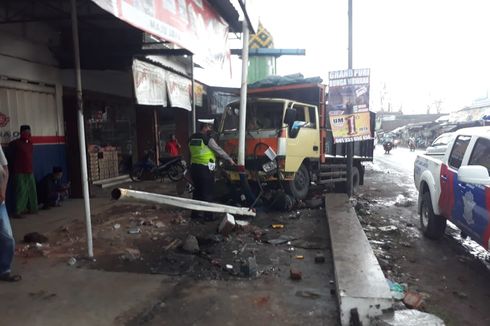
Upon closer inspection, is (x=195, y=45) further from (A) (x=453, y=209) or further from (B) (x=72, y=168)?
(B) (x=72, y=168)

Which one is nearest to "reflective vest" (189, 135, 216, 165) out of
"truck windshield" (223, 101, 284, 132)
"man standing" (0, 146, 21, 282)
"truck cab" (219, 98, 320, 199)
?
"truck cab" (219, 98, 320, 199)

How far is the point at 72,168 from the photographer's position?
874 cm

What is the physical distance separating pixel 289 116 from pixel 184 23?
3.28m

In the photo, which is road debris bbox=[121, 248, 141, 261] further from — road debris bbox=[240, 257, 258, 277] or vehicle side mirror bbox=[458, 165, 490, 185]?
vehicle side mirror bbox=[458, 165, 490, 185]

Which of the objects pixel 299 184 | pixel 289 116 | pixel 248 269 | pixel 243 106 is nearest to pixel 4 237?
pixel 248 269

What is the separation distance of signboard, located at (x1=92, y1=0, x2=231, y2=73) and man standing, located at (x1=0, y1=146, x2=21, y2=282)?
1.96m

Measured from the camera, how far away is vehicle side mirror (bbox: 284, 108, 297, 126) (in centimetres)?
746

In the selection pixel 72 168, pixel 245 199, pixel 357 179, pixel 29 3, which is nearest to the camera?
pixel 29 3

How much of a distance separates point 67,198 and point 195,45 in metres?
5.38

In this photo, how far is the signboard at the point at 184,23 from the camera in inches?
136

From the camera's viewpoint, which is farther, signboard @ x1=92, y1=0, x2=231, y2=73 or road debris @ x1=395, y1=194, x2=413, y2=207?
road debris @ x1=395, y1=194, x2=413, y2=207

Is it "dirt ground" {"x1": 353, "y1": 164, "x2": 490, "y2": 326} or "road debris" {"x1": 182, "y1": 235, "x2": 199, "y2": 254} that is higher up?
"road debris" {"x1": 182, "y1": 235, "x2": 199, "y2": 254}

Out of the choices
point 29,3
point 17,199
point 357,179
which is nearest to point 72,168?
point 17,199

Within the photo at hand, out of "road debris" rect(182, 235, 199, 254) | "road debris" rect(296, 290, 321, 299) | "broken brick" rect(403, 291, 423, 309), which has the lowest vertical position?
"broken brick" rect(403, 291, 423, 309)
